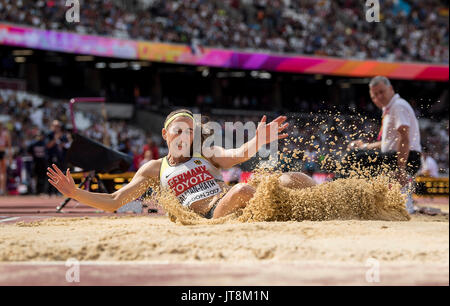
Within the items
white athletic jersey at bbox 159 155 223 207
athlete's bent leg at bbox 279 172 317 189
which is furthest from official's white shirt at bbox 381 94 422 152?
white athletic jersey at bbox 159 155 223 207

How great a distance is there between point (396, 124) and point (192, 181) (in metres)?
3.07

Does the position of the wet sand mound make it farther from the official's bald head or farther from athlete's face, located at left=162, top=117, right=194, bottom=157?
the official's bald head

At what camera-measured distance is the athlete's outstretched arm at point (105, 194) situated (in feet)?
16.4

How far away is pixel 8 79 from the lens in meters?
26.1

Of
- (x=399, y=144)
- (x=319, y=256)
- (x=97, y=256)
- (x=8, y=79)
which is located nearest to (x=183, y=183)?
(x=97, y=256)

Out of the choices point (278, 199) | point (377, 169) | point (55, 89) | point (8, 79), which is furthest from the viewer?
point (55, 89)

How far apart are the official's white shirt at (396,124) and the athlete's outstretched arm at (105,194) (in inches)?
120

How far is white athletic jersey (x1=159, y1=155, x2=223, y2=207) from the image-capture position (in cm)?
525

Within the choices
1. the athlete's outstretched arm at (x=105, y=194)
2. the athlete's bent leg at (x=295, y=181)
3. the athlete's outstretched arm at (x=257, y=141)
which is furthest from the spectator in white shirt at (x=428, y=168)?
the athlete's outstretched arm at (x=105, y=194)

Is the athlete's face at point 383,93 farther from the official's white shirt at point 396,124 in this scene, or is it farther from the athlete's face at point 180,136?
the athlete's face at point 180,136

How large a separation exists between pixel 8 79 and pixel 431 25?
77.9 feet

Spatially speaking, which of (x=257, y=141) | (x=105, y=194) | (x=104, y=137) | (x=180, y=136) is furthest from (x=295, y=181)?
(x=104, y=137)

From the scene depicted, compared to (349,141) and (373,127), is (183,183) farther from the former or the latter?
(373,127)

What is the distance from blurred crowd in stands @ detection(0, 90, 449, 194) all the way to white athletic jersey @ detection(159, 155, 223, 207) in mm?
901
